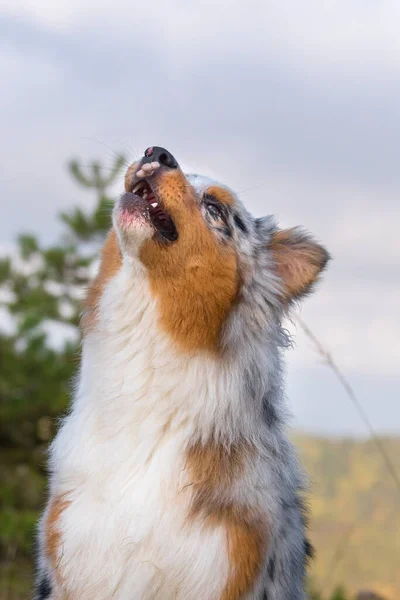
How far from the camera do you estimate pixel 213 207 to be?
518 cm

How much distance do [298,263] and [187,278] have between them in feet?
2.46

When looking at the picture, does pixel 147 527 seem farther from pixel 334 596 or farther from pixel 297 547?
pixel 334 596

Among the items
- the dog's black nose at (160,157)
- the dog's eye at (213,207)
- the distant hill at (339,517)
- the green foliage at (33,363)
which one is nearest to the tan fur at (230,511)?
the dog's eye at (213,207)

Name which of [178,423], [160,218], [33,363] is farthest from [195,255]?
[33,363]

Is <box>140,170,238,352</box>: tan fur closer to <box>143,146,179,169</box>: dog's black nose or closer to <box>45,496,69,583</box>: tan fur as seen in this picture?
<box>143,146,179,169</box>: dog's black nose

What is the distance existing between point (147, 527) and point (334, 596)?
4358 mm

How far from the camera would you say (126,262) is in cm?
495

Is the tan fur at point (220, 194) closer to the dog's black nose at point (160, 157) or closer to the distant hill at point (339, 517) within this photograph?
the dog's black nose at point (160, 157)

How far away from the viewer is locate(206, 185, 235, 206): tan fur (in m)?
5.22

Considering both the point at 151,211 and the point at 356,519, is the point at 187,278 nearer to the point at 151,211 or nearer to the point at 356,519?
the point at 151,211

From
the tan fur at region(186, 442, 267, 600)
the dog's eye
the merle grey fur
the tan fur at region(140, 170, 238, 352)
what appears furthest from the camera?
the dog's eye

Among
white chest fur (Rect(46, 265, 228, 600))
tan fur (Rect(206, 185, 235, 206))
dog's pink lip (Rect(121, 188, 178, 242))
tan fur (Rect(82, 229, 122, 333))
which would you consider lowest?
white chest fur (Rect(46, 265, 228, 600))

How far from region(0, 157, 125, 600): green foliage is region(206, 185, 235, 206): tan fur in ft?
25.7

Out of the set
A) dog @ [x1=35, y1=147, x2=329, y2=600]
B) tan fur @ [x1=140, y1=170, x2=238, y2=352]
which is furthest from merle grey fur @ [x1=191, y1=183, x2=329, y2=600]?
tan fur @ [x1=140, y1=170, x2=238, y2=352]
